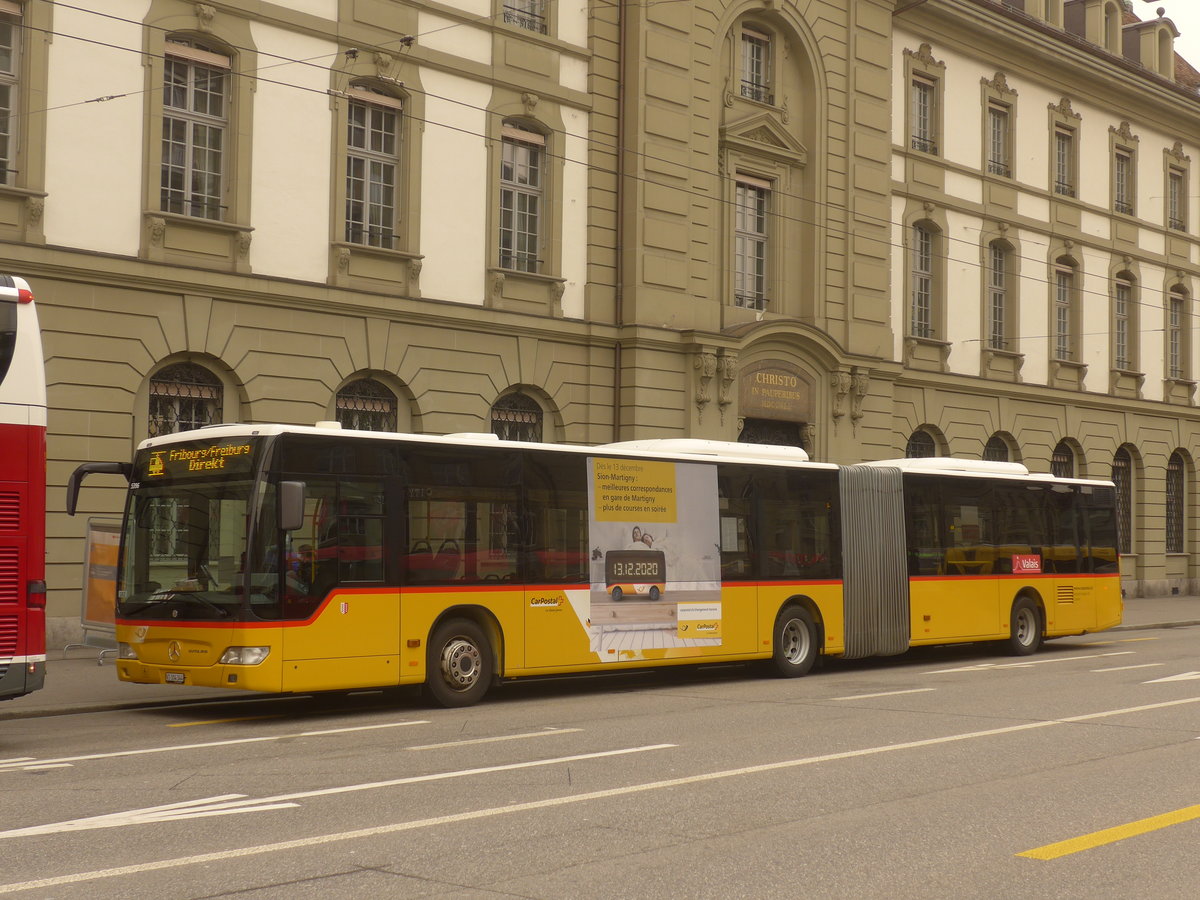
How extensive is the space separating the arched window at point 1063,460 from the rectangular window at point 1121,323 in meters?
3.26

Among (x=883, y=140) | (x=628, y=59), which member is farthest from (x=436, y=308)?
(x=883, y=140)

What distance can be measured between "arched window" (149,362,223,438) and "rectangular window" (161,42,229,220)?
2.32 meters

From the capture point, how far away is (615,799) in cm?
889

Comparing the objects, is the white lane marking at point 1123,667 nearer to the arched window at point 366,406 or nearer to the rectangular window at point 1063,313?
the arched window at point 366,406

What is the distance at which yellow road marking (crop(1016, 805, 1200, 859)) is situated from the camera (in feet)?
24.0

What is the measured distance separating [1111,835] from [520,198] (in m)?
19.6

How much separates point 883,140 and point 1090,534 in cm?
1183

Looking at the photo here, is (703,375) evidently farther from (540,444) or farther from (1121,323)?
(1121,323)

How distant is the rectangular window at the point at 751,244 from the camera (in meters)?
29.8

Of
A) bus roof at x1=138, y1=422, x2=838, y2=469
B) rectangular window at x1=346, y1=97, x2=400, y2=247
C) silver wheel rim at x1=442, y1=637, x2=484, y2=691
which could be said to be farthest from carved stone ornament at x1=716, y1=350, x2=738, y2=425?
silver wheel rim at x1=442, y1=637, x2=484, y2=691

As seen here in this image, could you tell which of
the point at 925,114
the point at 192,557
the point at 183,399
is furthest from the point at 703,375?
the point at 192,557

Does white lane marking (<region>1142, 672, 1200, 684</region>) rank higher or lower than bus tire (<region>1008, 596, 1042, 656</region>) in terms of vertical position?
lower

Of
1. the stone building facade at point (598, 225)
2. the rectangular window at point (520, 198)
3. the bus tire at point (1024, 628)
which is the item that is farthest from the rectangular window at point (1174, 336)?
the rectangular window at point (520, 198)

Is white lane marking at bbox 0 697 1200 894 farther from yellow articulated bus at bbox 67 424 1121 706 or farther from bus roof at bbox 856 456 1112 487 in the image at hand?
bus roof at bbox 856 456 1112 487
